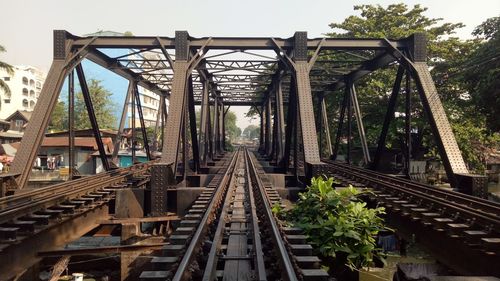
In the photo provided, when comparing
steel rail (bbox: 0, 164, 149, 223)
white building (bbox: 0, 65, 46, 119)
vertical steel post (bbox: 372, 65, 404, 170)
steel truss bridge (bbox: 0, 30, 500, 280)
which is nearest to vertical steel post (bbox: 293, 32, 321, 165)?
steel truss bridge (bbox: 0, 30, 500, 280)

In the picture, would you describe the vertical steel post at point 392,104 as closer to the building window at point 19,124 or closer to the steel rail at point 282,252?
the steel rail at point 282,252

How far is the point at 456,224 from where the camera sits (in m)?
6.97

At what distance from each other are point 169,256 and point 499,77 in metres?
18.6

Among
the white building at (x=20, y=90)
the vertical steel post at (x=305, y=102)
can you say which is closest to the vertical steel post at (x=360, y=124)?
the vertical steel post at (x=305, y=102)

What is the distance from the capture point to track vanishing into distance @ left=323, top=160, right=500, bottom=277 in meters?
5.96

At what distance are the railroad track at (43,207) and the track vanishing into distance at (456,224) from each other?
7.52 metres

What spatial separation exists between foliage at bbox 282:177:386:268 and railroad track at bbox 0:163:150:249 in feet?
16.4

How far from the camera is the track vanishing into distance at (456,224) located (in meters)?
5.96

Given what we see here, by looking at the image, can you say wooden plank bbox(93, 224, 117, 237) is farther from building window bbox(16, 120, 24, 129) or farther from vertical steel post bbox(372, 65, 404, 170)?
building window bbox(16, 120, 24, 129)

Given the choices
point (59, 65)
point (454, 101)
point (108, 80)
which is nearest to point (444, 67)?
point (454, 101)

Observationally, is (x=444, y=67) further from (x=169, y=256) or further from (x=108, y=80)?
(x=108, y=80)

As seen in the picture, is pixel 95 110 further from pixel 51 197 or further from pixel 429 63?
pixel 51 197

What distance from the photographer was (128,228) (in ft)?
33.5

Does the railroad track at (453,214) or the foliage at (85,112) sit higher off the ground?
the foliage at (85,112)
